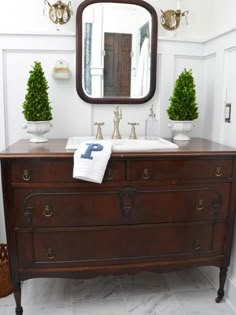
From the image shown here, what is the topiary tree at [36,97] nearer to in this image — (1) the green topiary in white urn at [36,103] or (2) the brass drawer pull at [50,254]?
(1) the green topiary in white urn at [36,103]

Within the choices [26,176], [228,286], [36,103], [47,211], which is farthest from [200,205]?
[36,103]

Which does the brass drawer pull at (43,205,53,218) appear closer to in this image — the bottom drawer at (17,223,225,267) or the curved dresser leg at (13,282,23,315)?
the bottom drawer at (17,223,225,267)

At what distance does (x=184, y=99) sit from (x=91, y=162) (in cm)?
80

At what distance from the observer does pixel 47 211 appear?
1.59 metres

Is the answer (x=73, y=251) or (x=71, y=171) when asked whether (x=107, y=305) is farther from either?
(x=71, y=171)

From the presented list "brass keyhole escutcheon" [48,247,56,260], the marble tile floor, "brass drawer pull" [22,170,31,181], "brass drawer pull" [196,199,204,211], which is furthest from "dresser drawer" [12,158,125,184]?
the marble tile floor

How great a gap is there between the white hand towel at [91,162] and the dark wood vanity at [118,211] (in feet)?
0.19

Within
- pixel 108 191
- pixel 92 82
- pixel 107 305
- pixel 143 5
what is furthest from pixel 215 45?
pixel 107 305

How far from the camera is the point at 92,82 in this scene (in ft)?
6.66

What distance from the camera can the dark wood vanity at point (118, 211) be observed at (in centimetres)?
156

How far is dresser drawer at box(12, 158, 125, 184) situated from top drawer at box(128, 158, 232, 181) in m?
0.14

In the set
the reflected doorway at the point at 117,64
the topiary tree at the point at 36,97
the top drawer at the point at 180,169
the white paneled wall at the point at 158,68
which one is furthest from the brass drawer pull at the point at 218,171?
the topiary tree at the point at 36,97

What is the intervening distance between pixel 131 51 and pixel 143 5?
12.5 inches

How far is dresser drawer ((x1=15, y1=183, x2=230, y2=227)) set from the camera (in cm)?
158
